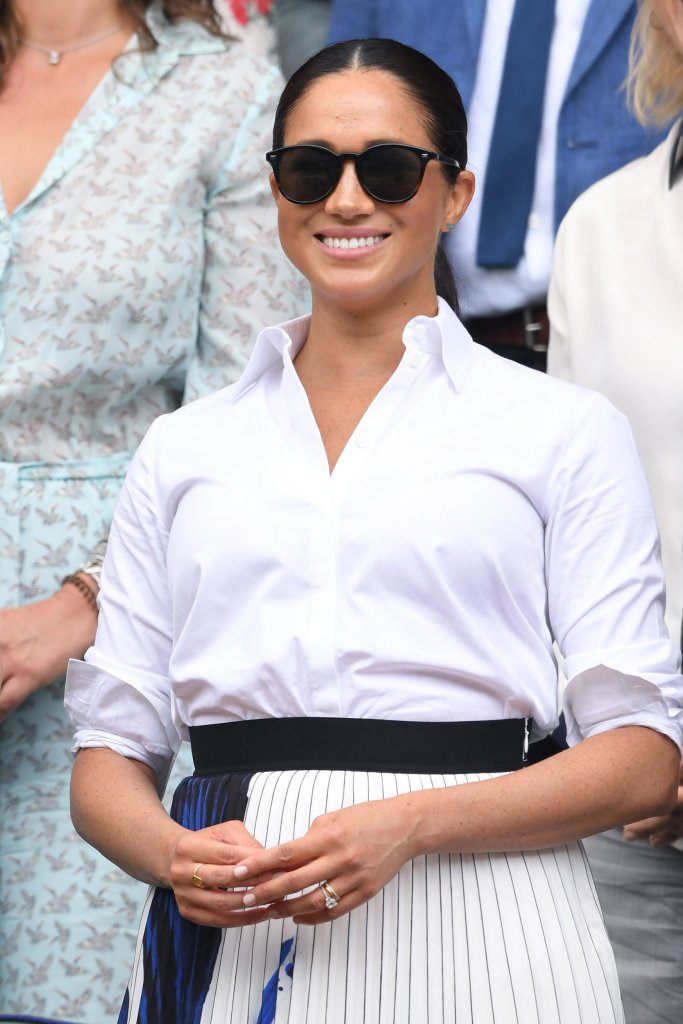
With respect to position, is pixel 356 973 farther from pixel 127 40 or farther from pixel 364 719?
pixel 127 40

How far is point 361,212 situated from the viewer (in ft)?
7.04

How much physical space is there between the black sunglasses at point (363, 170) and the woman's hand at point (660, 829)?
1012 millimetres

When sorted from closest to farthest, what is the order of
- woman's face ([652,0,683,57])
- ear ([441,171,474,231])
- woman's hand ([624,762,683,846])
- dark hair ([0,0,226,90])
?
ear ([441,171,474,231]), woman's hand ([624,762,683,846]), woman's face ([652,0,683,57]), dark hair ([0,0,226,90])

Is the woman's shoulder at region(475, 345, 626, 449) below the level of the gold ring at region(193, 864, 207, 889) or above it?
above

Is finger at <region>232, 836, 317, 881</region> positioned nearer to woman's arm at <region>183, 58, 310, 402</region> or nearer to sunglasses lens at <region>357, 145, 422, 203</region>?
sunglasses lens at <region>357, 145, 422, 203</region>

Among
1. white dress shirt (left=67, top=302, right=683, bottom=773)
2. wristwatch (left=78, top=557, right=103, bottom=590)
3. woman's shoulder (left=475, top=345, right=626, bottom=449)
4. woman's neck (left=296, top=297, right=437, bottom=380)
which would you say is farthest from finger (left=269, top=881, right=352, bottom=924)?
wristwatch (left=78, top=557, right=103, bottom=590)

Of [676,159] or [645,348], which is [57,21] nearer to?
[676,159]

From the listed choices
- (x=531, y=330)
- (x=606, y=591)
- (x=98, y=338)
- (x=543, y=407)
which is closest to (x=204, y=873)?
(x=606, y=591)

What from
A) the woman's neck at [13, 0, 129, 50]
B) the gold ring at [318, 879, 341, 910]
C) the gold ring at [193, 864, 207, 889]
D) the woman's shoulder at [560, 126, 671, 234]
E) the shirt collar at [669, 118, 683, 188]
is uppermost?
the woman's neck at [13, 0, 129, 50]

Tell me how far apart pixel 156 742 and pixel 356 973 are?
48cm

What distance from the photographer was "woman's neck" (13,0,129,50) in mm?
3127

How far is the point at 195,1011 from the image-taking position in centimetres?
196

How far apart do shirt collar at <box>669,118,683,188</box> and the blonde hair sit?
0.35 feet

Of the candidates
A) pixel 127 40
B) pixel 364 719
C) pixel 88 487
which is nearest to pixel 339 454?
pixel 364 719
